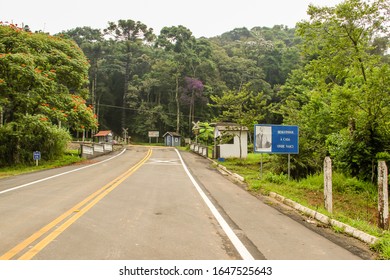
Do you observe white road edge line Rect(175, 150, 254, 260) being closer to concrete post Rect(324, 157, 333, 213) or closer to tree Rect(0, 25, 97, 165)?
concrete post Rect(324, 157, 333, 213)

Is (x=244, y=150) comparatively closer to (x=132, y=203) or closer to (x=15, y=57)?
(x=15, y=57)

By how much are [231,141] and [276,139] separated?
16673 mm

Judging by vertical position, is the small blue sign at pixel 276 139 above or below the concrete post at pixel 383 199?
above

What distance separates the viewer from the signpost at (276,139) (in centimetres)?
1390

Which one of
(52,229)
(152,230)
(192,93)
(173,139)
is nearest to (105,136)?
(173,139)

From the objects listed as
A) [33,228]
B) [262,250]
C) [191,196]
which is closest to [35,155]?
[191,196]

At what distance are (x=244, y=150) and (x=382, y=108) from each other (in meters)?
16.4

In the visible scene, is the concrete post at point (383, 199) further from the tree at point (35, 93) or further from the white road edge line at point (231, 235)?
the tree at point (35, 93)

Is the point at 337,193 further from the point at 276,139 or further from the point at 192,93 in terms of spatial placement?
the point at 192,93

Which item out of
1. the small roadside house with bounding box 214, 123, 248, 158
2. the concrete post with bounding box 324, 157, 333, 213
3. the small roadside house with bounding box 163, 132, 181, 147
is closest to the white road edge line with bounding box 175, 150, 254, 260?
the concrete post with bounding box 324, 157, 333, 213

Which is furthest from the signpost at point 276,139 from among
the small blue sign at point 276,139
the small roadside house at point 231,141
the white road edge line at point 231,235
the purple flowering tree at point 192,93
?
the purple flowering tree at point 192,93

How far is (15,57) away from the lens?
751 inches

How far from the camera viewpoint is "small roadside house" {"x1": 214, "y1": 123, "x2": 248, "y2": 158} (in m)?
29.4

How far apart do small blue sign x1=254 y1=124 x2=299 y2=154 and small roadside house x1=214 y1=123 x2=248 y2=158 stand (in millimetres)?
15151
